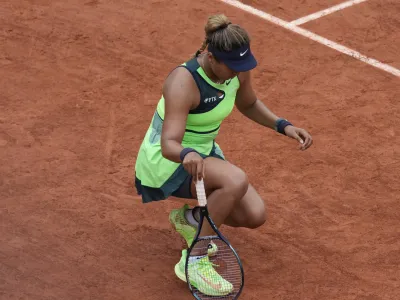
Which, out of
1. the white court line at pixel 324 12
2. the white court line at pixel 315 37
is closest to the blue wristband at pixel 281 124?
the white court line at pixel 315 37

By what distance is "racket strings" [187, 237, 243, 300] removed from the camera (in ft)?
22.0

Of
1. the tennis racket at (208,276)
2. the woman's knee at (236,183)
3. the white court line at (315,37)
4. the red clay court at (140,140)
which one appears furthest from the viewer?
the white court line at (315,37)

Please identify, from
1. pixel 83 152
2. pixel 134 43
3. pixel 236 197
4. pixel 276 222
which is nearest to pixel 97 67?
pixel 134 43

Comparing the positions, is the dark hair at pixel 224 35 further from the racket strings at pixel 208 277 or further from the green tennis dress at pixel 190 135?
the racket strings at pixel 208 277

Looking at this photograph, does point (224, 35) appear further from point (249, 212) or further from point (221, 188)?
point (249, 212)

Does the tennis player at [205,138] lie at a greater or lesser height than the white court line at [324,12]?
greater

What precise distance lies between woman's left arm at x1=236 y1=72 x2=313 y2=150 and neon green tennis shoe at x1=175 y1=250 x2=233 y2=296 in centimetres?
108

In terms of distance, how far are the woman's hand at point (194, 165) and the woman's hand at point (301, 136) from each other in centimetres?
94

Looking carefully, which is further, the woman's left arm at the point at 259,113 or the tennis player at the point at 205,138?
the woman's left arm at the point at 259,113

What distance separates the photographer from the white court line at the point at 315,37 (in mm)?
9883

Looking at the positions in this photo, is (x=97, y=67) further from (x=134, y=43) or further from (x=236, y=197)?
(x=236, y=197)

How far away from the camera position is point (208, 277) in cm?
672

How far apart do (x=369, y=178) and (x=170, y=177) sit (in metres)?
2.23

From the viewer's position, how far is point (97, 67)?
9.69 metres
